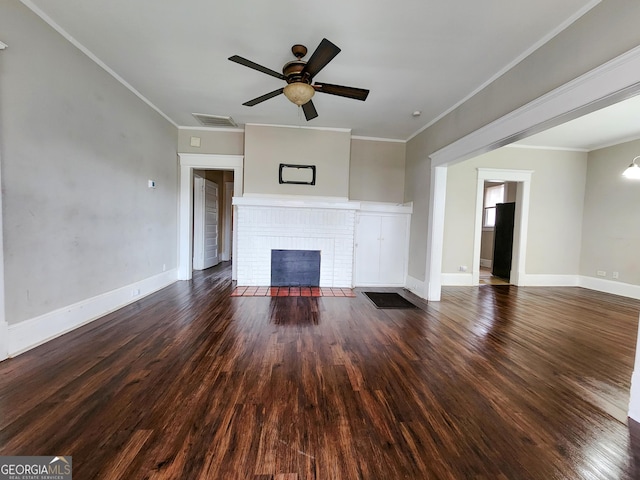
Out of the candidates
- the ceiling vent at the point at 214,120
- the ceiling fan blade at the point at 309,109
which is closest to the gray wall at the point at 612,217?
the ceiling fan blade at the point at 309,109

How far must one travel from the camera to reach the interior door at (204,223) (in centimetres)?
584

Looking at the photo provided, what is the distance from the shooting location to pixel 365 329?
297 cm

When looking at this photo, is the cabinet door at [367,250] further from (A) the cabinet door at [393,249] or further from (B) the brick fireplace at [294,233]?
(B) the brick fireplace at [294,233]

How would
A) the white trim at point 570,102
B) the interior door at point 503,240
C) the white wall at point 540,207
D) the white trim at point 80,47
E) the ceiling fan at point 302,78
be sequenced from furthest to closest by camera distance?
the interior door at point 503,240, the white wall at point 540,207, the ceiling fan at point 302,78, the white trim at point 80,47, the white trim at point 570,102

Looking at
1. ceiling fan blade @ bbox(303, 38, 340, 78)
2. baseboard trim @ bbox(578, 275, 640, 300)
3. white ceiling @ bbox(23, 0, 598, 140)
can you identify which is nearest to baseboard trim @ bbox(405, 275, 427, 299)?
white ceiling @ bbox(23, 0, 598, 140)

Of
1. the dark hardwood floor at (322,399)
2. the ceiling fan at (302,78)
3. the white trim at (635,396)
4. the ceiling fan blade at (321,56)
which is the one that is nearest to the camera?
the dark hardwood floor at (322,399)

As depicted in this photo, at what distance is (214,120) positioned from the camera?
4.56 meters

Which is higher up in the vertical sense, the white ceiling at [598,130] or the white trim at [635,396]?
the white ceiling at [598,130]

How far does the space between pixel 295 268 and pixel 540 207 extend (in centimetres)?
540

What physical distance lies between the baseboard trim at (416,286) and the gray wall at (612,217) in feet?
12.8

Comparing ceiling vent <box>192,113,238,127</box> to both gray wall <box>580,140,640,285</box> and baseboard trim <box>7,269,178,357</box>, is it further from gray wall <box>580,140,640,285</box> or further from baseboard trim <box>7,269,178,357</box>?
gray wall <box>580,140,640,285</box>

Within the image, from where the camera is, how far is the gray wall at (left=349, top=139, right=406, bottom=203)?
520 cm

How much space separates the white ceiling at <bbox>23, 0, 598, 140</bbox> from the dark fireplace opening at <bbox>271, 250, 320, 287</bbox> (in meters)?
2.57

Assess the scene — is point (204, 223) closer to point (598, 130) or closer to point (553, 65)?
point (553, 65)
